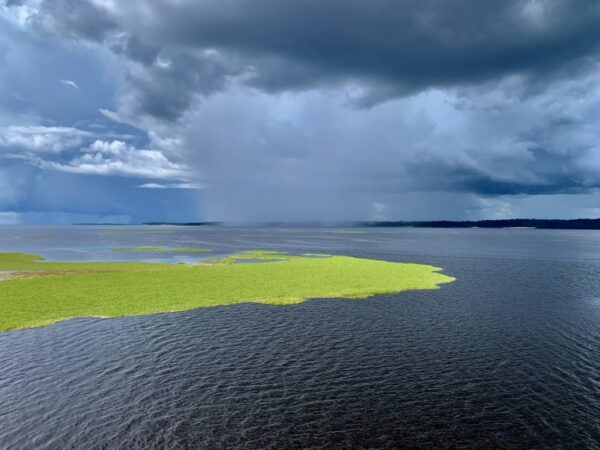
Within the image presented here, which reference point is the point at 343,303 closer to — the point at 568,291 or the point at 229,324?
the point at 229,324

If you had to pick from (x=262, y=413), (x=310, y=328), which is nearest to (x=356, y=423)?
(x=262, y=413)

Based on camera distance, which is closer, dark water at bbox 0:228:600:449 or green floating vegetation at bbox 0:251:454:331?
dark water at bbox 0:228:600:449

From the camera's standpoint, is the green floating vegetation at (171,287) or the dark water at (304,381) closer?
the dark water at (304,381)

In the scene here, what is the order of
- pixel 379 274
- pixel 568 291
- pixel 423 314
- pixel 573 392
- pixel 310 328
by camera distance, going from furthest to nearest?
pixel 379 274 < pixel 568 291 < pixel 423 314 < pixel 310 328 < pixel 573 392

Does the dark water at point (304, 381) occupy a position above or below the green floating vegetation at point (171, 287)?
below

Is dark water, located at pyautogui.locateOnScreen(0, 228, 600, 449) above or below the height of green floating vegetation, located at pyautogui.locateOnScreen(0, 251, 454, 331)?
below

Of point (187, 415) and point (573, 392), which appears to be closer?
point (187, 415)
